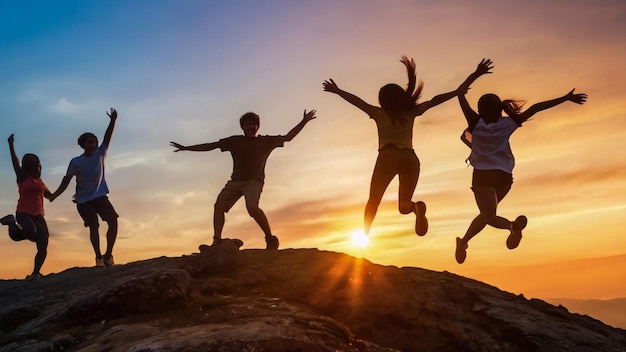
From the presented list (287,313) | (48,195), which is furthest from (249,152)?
(287,313)

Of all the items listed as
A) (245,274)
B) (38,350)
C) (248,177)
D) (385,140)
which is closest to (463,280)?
(385,140)

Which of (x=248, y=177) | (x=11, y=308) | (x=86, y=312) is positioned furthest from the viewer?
(x=248, y=177)

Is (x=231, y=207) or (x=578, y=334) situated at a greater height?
(x=231, y=207)

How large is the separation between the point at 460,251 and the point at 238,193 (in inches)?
175

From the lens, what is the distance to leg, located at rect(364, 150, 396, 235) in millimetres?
9789

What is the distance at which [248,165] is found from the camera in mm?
11516

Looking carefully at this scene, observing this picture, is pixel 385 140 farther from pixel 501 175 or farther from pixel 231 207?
pixel 231 207

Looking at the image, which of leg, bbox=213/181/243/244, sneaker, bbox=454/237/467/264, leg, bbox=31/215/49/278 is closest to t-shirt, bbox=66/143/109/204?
leg, bbox=31/215/49/278

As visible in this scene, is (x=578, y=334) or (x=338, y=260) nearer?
(x=578, y=334)

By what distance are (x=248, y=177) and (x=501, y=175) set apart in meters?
4.77

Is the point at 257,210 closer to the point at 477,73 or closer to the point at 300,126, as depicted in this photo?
the point at 300,126

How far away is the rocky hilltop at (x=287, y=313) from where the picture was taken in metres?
5.92

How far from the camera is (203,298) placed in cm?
762

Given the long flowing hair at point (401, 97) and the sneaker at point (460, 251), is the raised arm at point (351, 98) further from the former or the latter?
the sneaker at point (460, 251)
